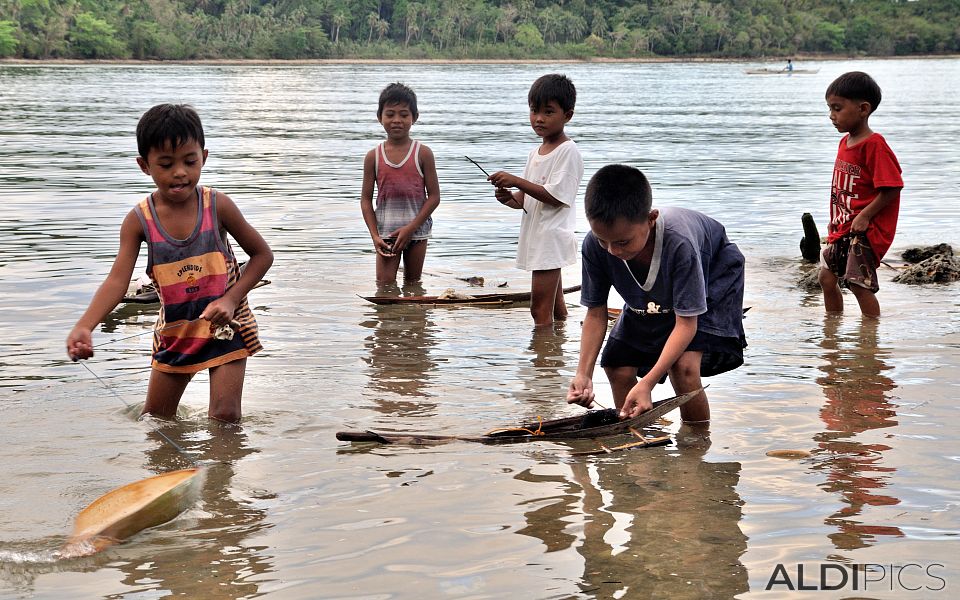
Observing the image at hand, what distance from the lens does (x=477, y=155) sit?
2417 centimetres

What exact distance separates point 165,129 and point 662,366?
207 cm

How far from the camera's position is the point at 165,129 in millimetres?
4082

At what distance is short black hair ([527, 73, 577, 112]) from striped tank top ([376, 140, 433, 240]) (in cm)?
155

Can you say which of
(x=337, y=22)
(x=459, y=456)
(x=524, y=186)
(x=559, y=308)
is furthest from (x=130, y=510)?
(x=337, y=22)

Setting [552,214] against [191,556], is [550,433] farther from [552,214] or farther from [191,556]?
[552,214]

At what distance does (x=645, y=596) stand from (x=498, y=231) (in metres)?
9.43

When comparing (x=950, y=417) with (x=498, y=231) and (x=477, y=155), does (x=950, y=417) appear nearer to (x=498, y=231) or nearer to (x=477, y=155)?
(x=498, y=231)

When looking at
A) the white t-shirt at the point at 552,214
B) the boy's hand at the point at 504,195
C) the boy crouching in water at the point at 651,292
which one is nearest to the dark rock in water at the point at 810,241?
the white t-shirt at the point at 552,214

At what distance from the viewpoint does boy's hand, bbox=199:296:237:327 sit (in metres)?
4.15

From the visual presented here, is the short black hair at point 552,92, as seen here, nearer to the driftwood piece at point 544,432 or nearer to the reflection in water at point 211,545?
the driftwood piece at point 544,432

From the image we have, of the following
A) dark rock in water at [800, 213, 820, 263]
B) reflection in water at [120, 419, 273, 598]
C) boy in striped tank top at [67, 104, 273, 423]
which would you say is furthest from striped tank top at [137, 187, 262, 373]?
dark rock in water at [800, 213, 820, 263]

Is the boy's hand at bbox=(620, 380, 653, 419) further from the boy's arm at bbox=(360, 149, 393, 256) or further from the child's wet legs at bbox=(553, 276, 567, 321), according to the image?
the boy's arm at bbox=(360, 149, 393, 256)

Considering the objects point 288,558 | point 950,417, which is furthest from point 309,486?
point 950,417

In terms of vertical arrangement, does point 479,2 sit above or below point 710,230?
above
